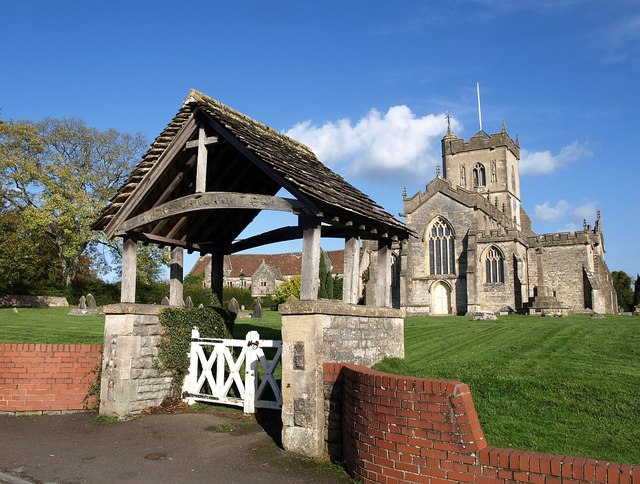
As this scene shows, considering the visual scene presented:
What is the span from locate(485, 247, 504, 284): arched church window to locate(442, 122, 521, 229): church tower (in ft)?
76.3

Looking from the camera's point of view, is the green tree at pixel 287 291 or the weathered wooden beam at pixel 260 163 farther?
the green tree at pixel 287 291

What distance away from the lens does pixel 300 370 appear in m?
6.85

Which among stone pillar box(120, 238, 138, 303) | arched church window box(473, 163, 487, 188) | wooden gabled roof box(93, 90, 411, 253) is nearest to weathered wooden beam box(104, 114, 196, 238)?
wooden gabled roof box(93, 90, 411, 253)

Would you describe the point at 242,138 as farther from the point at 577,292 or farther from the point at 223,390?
the point at 577,292

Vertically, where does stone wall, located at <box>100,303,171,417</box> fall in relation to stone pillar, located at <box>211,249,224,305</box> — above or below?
below

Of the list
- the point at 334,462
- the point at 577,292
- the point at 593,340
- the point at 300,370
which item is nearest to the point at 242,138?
the point at 300,370

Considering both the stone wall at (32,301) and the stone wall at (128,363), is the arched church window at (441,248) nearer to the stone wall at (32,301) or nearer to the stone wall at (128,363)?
the stone wall at (32,301)

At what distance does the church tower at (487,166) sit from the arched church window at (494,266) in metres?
23.3

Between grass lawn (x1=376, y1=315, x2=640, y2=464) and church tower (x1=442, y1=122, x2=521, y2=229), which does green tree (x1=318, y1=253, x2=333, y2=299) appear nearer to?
church tower (x1=442, y1=122, x2=521, y2=229)

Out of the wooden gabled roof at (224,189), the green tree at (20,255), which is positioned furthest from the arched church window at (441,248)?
the wooden gabled roof at (224,189)

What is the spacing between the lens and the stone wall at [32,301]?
1419 inches

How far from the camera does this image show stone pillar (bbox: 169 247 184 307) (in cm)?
1066

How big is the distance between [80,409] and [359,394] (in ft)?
19.5

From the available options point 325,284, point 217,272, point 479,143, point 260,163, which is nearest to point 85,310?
point 217,272
